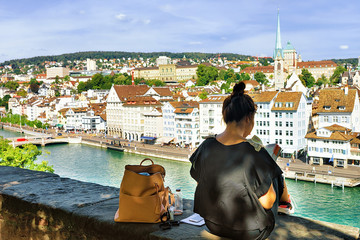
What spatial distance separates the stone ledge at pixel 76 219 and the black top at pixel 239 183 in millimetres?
162

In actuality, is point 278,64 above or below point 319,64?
below

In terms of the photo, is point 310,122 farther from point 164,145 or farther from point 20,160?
point 20,160

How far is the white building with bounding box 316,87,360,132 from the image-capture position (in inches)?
1204

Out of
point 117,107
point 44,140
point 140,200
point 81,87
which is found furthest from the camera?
point 81,87

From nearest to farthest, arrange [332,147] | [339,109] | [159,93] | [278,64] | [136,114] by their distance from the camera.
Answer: [332,147]
[339,109]
[136,114]
[159,93]
[278,64]

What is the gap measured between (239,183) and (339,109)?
104 feet

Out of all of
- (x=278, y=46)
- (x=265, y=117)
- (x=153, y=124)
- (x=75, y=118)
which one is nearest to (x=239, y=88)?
(x=265, y=117)

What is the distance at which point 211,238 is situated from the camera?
1774 millimetres

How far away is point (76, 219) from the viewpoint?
7.13 feet

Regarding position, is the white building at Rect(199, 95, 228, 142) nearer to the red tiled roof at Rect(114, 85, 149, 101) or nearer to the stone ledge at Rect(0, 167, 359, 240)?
the red tiled roof at Rect(114, 85, 149, 101)

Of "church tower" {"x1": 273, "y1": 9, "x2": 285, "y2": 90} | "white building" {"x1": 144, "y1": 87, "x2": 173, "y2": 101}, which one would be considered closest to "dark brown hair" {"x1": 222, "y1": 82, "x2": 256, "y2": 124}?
"white building" {"x1": 144, "y1": 87, "x2": 173, "y2": 101}

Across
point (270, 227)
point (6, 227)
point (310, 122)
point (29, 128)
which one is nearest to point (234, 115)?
point (270, 227)

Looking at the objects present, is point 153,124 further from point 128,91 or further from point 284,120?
point 284,120

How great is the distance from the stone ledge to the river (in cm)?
1358
